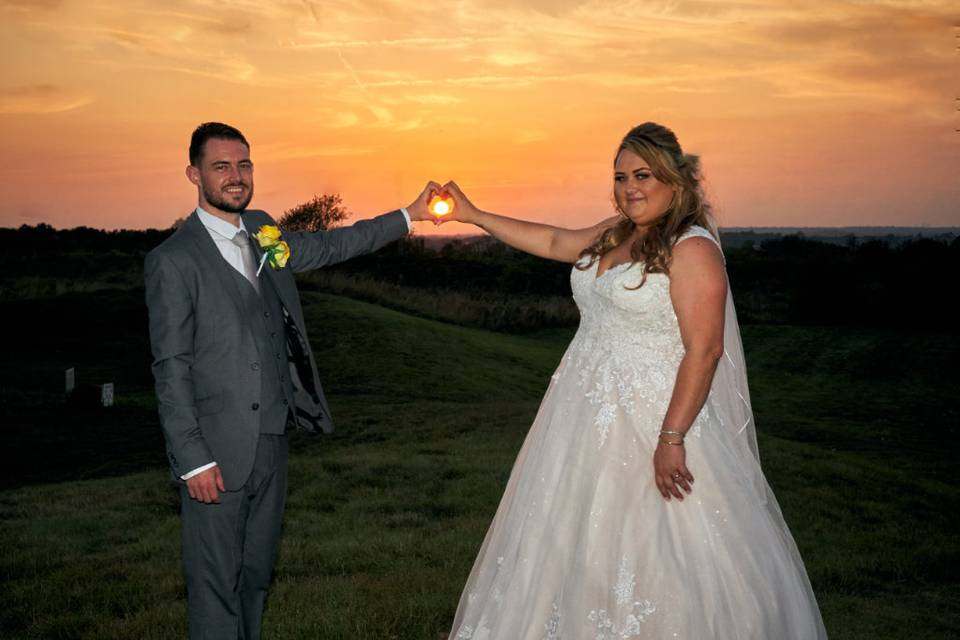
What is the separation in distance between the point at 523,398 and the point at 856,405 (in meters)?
9.49

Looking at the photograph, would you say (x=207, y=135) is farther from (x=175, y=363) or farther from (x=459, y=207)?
(x=459, y=207)

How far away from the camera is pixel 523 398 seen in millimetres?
26172

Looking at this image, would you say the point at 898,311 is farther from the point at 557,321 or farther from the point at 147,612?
the point at 147,612

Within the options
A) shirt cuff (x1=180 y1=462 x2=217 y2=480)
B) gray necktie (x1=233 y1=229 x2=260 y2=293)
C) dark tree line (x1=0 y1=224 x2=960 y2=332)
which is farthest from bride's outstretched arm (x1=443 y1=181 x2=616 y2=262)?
dark tree line (x1=0 y1=224 x2=960 y2=332)

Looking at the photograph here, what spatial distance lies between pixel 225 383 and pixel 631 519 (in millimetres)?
2315

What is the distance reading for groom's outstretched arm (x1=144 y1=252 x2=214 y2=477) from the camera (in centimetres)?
516

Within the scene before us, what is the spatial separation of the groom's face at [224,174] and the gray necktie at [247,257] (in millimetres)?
163

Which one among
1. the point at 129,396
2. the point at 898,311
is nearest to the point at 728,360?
the point at 129,396

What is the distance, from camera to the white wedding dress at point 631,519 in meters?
5.04

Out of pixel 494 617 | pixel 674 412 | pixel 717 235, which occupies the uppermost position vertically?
pixel 717 235

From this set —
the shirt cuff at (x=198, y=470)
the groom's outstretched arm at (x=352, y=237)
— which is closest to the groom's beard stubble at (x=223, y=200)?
the groom's outstretched arm at (x=352, y=237)

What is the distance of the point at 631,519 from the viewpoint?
5199 millimetres

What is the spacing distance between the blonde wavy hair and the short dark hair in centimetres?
213

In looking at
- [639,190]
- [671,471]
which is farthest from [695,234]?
[671,471]
